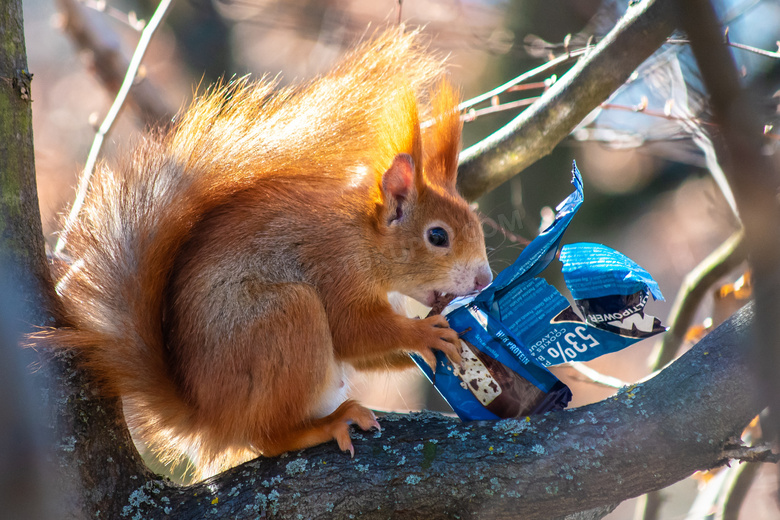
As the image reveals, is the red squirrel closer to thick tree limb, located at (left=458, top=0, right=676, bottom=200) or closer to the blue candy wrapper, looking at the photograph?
the blue candy wrapper

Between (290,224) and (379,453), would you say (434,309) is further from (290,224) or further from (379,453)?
(379,453)

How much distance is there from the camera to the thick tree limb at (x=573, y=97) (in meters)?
2.16

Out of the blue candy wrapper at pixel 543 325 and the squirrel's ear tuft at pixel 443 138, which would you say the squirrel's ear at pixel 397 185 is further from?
the blue candy wrapper at pixel 543 325

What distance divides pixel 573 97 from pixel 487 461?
1324mm

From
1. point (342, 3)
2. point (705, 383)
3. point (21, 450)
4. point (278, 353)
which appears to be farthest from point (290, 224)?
point (342, 3)

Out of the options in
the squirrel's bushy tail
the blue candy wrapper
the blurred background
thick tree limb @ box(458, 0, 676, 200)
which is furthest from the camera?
the blurred background

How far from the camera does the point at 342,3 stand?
5527mm

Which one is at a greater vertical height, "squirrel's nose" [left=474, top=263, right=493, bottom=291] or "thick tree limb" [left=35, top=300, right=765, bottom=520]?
"squirrel's nose" [left=474, top=263, right=493, bottom=291]

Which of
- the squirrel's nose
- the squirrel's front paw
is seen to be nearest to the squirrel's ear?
the squirrel's nose

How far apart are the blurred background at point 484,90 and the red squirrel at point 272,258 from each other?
1113 mm

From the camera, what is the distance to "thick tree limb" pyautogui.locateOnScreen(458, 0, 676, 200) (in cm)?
216

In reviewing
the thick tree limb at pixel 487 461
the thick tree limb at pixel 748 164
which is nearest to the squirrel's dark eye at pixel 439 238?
the thick tree limb at pixel 487 461

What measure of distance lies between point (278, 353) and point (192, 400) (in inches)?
10.4

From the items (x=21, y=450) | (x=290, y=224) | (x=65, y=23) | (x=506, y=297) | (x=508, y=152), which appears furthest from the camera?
(x=65, y=23)
